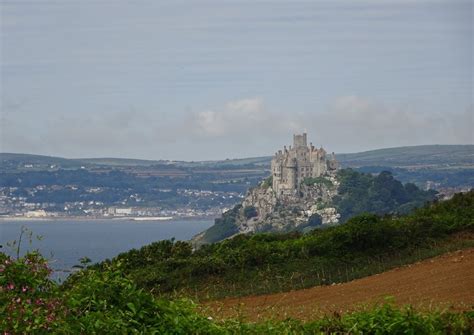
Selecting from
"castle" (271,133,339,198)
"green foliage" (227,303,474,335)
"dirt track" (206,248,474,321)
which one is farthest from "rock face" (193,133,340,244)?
"green foliage" (227,303,474,335)

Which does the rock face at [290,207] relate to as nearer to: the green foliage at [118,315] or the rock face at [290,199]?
the rock face at [290,199]

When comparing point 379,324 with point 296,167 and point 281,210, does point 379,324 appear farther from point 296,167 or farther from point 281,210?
point 296,167

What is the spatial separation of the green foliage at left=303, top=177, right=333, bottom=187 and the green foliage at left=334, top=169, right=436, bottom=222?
26.6ft

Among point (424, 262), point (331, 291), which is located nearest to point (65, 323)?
point (331, 291)

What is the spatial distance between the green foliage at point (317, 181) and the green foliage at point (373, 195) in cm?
810

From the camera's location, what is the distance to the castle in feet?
563

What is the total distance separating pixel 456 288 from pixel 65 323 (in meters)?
8.12

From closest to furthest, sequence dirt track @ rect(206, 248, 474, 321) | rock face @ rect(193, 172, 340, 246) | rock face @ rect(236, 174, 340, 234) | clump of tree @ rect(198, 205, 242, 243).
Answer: dirt track @ rect(206, 248, 474, 321) < rock face @ rect(193, 172, 340, 246) < rock face @ rect(236, 174, 340, 234) < clump of tree @ rect(198, 205, 242, 243)

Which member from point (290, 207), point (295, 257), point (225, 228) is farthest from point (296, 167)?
point (295, 257)

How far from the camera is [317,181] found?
6531 inches

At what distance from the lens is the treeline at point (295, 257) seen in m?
23.0

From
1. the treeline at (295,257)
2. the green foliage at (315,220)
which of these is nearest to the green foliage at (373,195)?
the green foliage at (315,220)

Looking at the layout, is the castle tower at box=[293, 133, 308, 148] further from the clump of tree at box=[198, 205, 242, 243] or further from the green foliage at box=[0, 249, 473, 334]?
the green foliage at box=[0, 249, 473, 334]

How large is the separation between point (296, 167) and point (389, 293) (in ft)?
516
